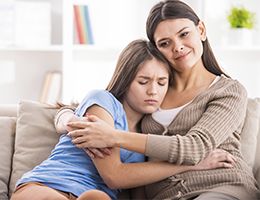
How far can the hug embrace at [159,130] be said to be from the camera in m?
1.99

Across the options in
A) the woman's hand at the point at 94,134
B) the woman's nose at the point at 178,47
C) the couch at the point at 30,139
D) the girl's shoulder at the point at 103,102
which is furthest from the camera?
the couch at the point at 30,139

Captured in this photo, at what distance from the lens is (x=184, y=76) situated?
7.50 feet

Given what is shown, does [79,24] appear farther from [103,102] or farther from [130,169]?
[130,169]

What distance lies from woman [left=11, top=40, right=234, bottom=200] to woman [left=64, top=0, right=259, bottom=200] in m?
0.05

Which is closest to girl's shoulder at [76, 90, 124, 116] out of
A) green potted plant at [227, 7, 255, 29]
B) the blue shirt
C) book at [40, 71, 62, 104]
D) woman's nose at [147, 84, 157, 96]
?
the blue shirt

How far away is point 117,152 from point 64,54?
6.48ft

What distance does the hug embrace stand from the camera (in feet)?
6.52

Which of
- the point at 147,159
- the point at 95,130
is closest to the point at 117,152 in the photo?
the point at 95,130

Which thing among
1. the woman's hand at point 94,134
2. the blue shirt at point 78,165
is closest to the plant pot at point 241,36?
the blue shirt at point 78,165

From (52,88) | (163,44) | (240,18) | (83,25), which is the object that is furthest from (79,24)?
(163,44)

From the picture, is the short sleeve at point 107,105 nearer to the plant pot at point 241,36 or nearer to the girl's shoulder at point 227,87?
the girl's shoulder at point 227,87

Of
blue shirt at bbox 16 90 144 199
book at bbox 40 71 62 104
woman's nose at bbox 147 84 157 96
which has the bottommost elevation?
book at bbox 40 71 62 104

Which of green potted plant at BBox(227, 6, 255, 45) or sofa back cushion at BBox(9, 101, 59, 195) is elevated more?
green potted plant at BBox(227, 6, 255, 45)

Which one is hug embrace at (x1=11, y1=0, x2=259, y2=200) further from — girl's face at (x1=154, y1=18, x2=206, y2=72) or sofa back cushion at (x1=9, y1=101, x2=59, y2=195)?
sofa back cushion at (x1=9, y1=101, x2=59, y2=195)
